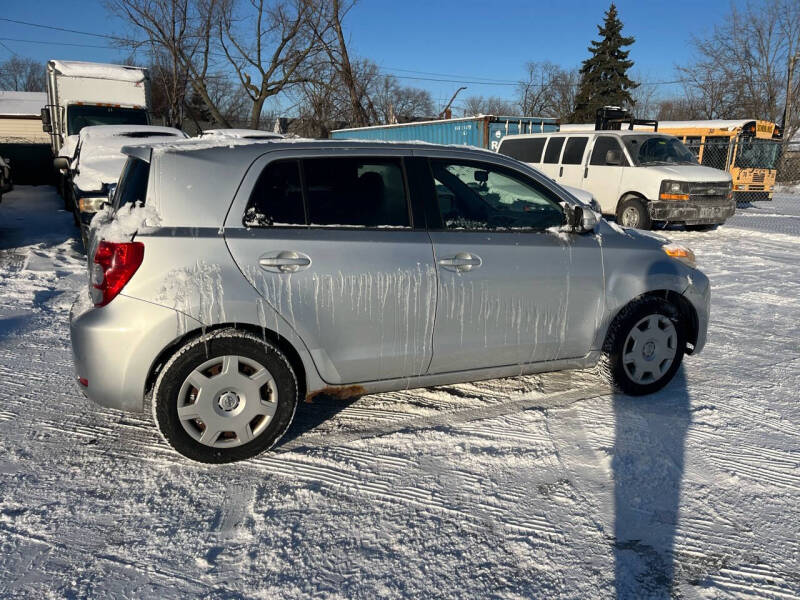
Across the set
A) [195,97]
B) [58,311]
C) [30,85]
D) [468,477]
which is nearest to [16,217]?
[58,311]

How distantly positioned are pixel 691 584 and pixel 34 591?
265 centimetres

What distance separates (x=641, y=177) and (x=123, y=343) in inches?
445

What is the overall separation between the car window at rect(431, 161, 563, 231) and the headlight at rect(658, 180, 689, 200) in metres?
8.96

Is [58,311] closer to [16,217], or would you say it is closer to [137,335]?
Answer: [137,335]

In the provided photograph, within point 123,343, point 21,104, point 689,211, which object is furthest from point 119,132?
point 21,104

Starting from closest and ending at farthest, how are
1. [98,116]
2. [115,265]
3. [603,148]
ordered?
[115,265] < [603,148] < [98,116]

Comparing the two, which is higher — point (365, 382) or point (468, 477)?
point (365, 382)

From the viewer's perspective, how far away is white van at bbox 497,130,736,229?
1177 cm

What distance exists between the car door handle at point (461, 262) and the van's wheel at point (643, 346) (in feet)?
3.87

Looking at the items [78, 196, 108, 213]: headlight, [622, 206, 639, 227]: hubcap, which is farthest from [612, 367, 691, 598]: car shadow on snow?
[622, 206, 639, 227]: hubcap

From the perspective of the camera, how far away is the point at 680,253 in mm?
4309

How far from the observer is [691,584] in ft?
8.00

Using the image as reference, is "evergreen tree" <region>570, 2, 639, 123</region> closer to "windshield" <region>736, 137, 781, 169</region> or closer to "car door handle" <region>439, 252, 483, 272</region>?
"windshield" <region>736, 137, 781, 169</region>

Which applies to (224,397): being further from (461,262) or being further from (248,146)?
(461,262)
